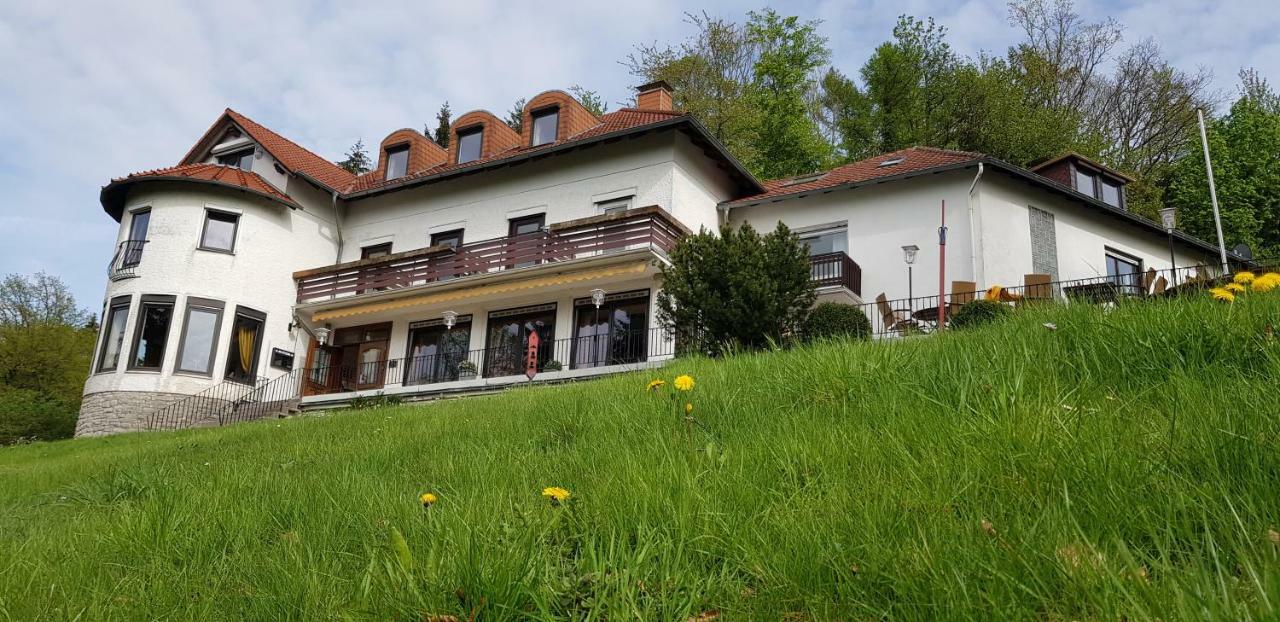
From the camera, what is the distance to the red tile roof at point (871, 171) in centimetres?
2103

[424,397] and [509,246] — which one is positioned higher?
[509,246]

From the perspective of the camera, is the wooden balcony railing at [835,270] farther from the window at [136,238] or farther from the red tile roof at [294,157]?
the window at [136,238]

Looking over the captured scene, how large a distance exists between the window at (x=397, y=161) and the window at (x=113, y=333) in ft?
28.0

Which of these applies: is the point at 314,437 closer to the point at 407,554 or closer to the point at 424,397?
the point at 407,554

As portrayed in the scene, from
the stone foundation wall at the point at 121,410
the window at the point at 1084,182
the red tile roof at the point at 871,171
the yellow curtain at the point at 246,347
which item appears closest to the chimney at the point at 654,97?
the red tile roof at the point at 871,171

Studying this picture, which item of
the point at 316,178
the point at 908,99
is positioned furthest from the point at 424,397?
the point at 908,99

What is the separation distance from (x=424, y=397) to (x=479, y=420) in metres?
15.2

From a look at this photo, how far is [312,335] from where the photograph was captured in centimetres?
2578

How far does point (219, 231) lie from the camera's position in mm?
24344

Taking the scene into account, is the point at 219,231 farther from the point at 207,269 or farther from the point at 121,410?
the point at 121,410

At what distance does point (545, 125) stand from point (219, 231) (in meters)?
9.69

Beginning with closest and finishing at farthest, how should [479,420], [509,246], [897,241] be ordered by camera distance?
[479,420] → [897,241] → [509,246]

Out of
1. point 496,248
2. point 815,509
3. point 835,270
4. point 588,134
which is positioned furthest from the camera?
point 588,134

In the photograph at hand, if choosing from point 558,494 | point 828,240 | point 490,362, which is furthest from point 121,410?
point 558,494
